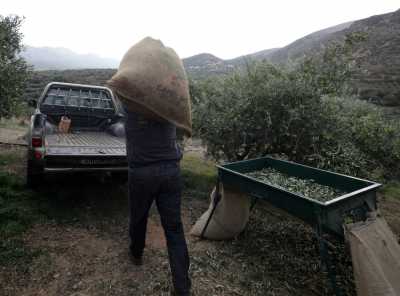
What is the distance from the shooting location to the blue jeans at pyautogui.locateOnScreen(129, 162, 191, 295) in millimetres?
2494

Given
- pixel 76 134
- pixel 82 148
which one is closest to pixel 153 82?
pixel 82 148

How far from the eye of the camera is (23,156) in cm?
670

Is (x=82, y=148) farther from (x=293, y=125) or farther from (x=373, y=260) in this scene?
(x=373, y=260)

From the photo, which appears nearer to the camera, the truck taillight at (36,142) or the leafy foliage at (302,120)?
the truck taillight at (36,142)

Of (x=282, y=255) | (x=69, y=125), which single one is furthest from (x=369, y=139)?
(x=69, y=125)

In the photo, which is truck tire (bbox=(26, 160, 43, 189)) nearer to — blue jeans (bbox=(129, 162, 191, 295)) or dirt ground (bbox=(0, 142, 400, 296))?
dirt ground (bbox=(0, 142, 400, 296))

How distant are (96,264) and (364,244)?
2657 mm

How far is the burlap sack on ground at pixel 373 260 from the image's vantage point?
7.26 feet

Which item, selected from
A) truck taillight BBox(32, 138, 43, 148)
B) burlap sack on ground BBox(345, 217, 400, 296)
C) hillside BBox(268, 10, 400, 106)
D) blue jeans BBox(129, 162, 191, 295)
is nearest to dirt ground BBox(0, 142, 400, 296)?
blue jeans BBox(129, 162, 191, 295)

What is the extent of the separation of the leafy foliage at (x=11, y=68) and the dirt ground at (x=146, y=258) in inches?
74.6

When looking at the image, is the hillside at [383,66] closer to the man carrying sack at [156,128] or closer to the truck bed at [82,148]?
A: the truck bed at [82,148]

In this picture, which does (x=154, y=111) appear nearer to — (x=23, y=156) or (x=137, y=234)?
(x=137, y=234)

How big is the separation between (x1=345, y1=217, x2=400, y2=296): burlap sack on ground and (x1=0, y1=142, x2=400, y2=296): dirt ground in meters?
0.85

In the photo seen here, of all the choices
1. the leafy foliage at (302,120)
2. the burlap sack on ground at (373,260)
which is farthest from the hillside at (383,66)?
the burlap sack on ground at (373,260)
